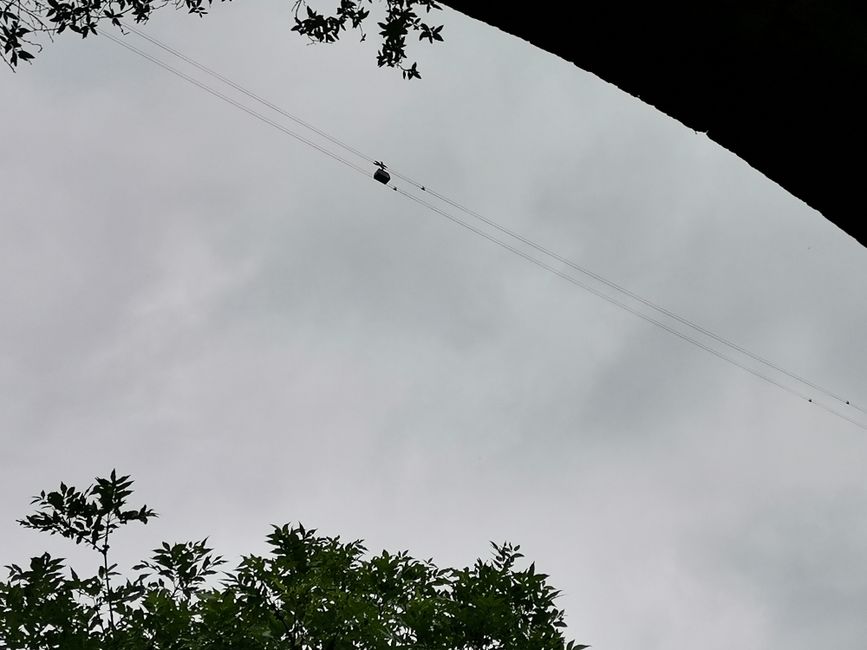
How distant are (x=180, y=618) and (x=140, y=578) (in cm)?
61

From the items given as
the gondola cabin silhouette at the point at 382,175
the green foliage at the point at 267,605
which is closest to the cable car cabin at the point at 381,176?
the gondola cabin silhouette at the point at 382,175

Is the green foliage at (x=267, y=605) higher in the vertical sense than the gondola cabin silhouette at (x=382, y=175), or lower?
Result: lower

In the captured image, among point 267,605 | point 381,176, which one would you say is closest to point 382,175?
point 381,176

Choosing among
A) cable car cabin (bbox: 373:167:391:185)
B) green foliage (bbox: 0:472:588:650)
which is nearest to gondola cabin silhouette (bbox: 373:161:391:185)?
cable car cabin (bbox: 373:167:391:185)

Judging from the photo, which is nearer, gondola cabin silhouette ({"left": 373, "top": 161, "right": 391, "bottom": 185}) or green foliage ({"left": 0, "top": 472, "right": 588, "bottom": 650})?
green foliage ({"left": 0, "top": 472, "right": 588, "bottom": 650})

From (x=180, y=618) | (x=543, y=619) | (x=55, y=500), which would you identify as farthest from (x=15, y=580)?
(x=543, y=619)

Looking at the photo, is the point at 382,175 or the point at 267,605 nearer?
the point at 267,605

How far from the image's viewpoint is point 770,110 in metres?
1.66

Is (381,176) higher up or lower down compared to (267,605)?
higher up

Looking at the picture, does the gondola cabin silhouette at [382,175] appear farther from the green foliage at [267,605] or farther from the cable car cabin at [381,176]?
the green foliage at [267,605]

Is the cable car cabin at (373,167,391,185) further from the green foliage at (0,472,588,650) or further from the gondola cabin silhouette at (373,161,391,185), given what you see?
the green foliage at (0,472,588,650)

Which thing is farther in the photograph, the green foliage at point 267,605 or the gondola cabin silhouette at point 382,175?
the gondola cabin silhouette at point 382,175

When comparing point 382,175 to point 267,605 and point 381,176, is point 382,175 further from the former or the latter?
point 267,605

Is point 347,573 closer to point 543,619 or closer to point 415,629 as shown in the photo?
point 415,629
